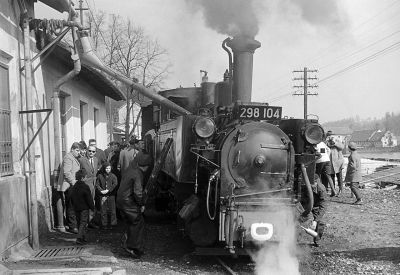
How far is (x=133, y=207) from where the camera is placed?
20.8 feet

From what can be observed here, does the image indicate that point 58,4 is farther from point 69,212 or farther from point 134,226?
point 134,226

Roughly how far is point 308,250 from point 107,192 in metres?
3.90

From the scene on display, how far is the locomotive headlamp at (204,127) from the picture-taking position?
565cm

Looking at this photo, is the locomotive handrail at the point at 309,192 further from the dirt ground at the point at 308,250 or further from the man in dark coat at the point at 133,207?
the man in dark coat at the point at 133,207

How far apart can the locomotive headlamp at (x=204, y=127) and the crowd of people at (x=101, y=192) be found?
1272 mm

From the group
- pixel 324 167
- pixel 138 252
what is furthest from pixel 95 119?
pixel 138 252

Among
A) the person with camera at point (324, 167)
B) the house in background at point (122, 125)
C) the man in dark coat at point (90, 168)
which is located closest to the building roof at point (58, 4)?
the man in dark coat at point (90, 168)

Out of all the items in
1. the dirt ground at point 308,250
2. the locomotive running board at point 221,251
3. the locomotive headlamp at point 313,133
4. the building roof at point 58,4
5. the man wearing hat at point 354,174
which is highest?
the building roof at point 58,4

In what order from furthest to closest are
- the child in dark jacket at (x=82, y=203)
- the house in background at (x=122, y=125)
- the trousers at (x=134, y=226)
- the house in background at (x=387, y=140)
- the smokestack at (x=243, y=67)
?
the house in background at (x=387, y=140) → the house in background at (x=122, y=125) → the child in dark jacket at (x=82, y=203) → the smokestack at (x=243, y=67) → the trousers at (x=134, y=226)

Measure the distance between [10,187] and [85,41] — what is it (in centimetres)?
344

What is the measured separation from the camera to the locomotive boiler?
17.8ft

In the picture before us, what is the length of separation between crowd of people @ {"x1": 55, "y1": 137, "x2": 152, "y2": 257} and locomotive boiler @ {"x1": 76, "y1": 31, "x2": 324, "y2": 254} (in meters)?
0.62

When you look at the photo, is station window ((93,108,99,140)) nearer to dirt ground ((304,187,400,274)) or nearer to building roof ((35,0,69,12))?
building roof ((35,0,69,12))

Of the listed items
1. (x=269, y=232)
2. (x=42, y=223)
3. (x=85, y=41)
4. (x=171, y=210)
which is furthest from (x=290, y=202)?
(x=85, y=41)
